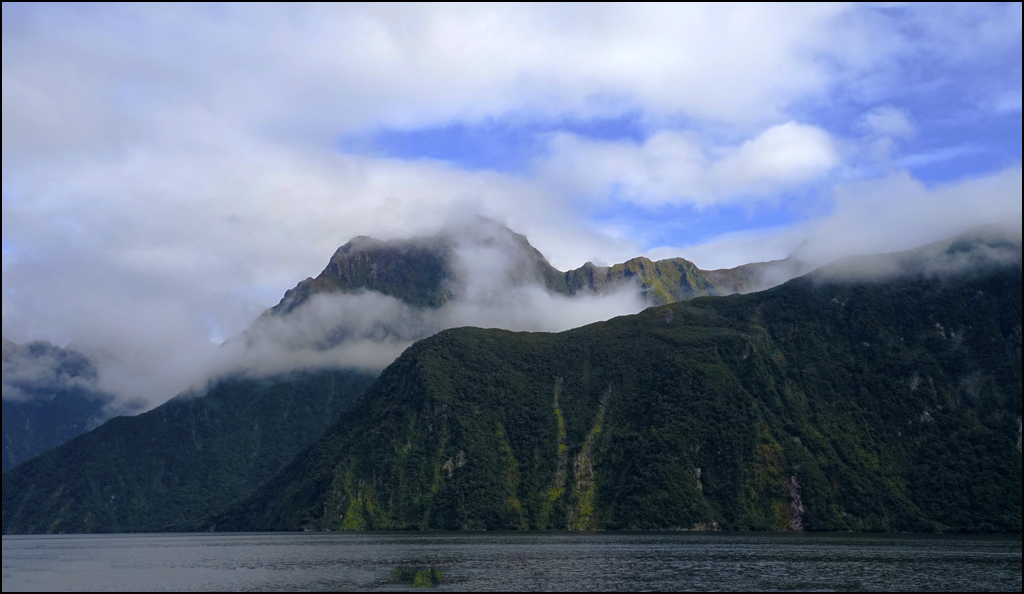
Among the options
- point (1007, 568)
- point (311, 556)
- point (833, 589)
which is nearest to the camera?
point (833, 589)

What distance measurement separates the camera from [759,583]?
115 m

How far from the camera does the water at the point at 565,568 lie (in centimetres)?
11512

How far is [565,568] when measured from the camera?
140 meters

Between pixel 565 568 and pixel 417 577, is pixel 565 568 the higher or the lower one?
the lower one

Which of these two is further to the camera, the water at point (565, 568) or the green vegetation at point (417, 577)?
the green vegetation at point (417, 577)

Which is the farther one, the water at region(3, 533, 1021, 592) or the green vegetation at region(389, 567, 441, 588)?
the green vegetation at region(389, 567, 441, 588)

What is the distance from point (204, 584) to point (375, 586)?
1092 inches

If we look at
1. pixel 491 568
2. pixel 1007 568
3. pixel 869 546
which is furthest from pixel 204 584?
pixel 869 546

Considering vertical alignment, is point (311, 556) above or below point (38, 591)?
below

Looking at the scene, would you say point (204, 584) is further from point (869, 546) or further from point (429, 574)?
point (869, 546)

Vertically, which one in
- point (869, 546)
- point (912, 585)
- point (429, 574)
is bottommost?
point (869, 546)

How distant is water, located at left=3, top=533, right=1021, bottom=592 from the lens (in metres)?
115

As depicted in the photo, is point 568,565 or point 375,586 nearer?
point 375,586

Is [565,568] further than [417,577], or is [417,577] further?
[565,568]
